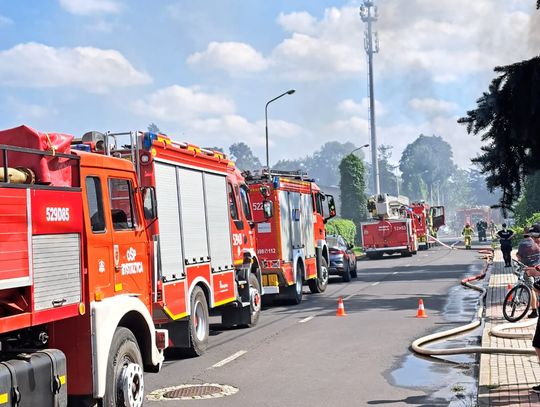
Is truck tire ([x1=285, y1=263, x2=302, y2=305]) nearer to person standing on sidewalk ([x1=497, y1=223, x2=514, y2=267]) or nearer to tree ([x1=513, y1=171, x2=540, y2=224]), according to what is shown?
person standing on sidewalk ([x1=497, y1=223, x2=514, y2=267])

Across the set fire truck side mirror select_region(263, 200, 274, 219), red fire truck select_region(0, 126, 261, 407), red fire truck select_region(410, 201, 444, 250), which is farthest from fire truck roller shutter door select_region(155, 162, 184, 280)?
red fire truck select_region(410, 201, 444, 250)

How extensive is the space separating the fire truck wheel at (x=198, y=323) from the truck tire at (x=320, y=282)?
10.7 m

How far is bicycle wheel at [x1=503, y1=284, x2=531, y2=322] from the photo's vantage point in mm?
14781

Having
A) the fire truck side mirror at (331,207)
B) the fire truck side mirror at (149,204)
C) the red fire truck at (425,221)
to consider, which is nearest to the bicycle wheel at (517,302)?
the fire truck side mirror at (149,204)

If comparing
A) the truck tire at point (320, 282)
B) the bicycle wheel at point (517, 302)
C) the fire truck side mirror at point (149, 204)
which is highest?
the fire truck side mirror at point (149, 204)

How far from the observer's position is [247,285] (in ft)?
48.6

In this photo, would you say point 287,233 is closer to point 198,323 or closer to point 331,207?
point 331,207

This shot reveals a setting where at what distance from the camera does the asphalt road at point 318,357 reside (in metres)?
9.19

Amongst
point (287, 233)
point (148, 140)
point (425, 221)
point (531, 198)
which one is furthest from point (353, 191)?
point (148, 140)

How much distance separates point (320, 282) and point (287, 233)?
4.02m

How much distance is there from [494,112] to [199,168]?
375 inches

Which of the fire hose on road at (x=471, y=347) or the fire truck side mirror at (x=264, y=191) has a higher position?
the fire truck side mirror at (x=264, y=191)

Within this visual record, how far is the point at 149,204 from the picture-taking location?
941 cm

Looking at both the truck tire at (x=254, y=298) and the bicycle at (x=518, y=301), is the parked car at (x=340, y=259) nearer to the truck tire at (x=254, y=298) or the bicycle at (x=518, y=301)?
the truck tire at (x=254, y=298)
